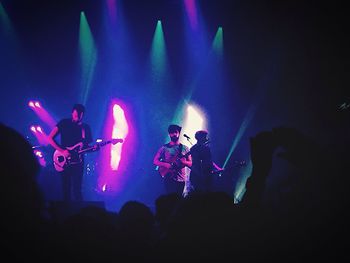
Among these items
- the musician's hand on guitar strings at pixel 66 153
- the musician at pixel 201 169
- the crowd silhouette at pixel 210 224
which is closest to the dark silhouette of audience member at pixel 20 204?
the crowd silhouette at pixel 210 224

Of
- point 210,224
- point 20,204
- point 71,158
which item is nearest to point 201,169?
point 71,158

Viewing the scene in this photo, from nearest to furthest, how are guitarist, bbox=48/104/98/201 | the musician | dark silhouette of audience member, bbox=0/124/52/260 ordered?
1. dark silhouette of audience member, bbox=0/124/52/260
2. guitarist, bbox=48/104/98/201
3. the musician

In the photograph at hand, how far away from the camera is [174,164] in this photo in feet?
22.3

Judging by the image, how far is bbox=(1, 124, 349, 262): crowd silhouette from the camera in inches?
49.5

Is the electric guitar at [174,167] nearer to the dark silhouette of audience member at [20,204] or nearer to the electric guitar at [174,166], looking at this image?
the electric guitar at [174,166]

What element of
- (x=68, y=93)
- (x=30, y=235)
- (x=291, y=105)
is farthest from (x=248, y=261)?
(x=68, y=93)

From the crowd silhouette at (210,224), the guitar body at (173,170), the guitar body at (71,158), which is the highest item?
the guitar body at (71,158)

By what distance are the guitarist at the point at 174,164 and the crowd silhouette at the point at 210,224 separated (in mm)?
4983

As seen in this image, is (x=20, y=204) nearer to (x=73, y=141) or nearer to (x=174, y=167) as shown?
(x=73, y=141)

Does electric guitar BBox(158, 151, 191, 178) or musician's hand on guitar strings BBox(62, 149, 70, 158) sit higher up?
musician's hand on guitar strings BBox(62, 149, 70, 158)

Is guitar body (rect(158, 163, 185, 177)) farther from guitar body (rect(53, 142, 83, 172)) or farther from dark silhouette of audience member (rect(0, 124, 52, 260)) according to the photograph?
dark silhouette of audience member (rect(0, 124, 52, 260))

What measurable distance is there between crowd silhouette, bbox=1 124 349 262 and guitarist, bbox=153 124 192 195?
4.98 metres

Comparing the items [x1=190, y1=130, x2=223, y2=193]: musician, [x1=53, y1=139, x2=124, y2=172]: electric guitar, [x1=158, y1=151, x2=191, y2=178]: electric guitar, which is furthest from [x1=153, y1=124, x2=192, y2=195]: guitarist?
[x1=53, y1=139, x2=124, y2=172]: electric guitar

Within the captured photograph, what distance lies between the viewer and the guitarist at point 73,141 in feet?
20.4
